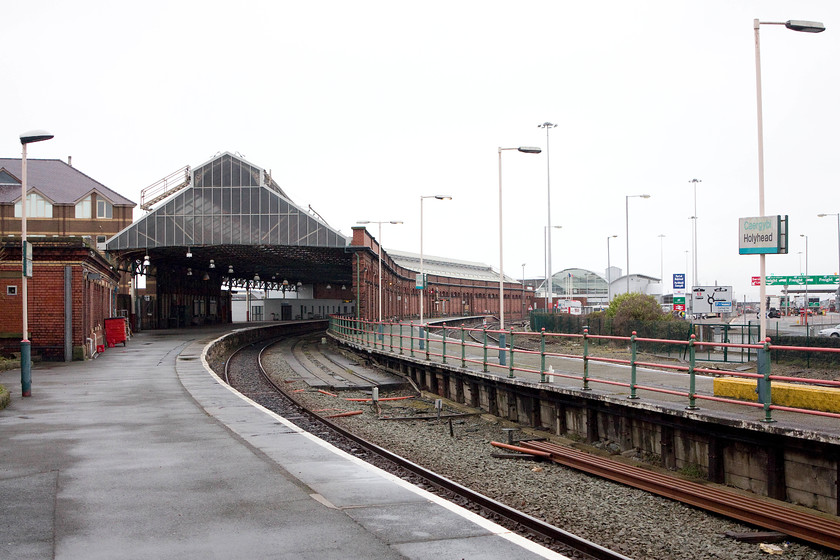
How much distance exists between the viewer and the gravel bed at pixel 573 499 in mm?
8109

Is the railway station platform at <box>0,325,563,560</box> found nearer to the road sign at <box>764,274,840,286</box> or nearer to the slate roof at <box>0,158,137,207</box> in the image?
the slate roof at <box>0,158,137,207</box>

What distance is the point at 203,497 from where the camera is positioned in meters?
8.59

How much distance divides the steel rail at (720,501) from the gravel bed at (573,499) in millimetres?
134

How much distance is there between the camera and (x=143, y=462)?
1044 cm

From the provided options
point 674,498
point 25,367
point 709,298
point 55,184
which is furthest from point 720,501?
point 55,184

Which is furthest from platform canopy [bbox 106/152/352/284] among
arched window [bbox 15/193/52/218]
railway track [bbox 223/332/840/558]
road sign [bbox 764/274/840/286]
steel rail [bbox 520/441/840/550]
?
road sign [bbox 764/274/840/286]

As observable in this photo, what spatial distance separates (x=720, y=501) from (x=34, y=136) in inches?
620

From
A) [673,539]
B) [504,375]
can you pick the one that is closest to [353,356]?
[504,375]

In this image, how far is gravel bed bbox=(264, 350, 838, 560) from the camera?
26.6ft

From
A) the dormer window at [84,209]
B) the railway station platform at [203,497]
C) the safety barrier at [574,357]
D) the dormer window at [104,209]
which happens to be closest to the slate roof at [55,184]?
the dormer window at [84,209]

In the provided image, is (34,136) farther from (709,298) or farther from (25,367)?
(709,298)

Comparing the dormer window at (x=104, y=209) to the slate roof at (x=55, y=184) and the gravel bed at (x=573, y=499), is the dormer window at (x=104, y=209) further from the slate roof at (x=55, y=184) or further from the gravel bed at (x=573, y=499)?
the gravel bed at (x=573, y=499)

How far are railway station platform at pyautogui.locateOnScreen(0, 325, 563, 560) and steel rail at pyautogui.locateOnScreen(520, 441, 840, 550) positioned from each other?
3.38 metres

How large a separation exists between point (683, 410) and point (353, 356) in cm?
2803
